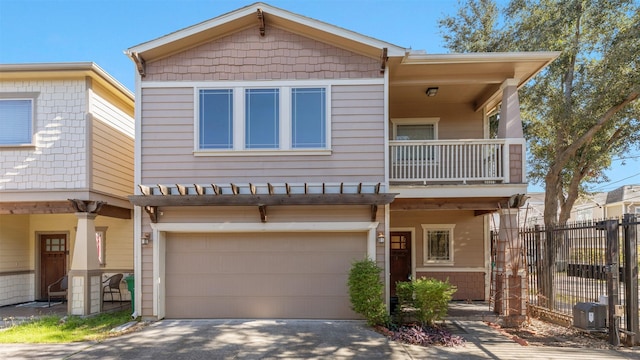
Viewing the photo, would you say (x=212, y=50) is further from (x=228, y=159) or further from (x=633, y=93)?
(x=633, y=93)

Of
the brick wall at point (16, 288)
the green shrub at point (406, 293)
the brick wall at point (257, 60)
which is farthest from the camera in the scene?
the brick wall at point (16, 288)

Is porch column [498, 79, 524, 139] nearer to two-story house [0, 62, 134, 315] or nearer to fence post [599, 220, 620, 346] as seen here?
fence post [599, 220, 620, 346]

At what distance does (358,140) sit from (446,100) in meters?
3.67

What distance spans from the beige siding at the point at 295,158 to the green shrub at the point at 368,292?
1.83 metres

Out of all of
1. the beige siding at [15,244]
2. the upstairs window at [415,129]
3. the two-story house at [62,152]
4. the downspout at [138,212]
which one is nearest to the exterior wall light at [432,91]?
the upstairs window at [415,129]

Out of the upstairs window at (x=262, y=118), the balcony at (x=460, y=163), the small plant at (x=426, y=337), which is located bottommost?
the small plant at (x=426, y=337)

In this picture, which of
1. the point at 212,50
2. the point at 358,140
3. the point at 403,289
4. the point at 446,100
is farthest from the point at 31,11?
the point at 403,289

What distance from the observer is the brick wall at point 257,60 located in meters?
8.41

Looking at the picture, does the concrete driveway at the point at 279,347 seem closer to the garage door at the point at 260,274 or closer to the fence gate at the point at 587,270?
the garage door at the point at 260,274

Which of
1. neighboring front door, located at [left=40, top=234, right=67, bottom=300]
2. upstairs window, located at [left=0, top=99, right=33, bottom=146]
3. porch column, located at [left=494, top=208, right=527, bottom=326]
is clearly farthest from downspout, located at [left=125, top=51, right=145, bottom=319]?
porch column, located at [left=494, top=208, right=527, bottom=326]

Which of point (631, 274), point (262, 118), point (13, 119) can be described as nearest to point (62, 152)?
point (13, 119)

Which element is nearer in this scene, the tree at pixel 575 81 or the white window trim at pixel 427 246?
the white window trim at pixel 427 246

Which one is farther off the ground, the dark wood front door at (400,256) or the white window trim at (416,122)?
the white window trim at (416,122)

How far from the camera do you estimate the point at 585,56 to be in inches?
565
